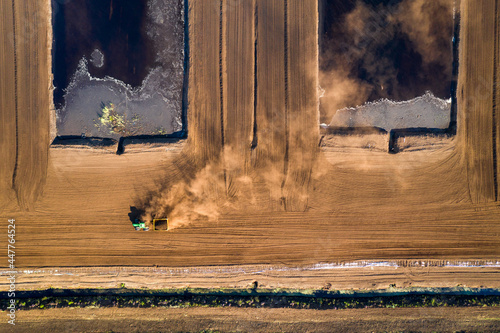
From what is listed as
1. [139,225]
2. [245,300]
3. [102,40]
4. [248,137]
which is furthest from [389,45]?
[139,225]

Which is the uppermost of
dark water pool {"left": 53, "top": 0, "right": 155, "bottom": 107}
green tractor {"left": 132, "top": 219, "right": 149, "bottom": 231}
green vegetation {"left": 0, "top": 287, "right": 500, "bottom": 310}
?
dark water pool {"left": 53, "top": 0, "right": 155, "bottom": 107}

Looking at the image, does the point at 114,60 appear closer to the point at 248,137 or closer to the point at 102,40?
the point at 102,40

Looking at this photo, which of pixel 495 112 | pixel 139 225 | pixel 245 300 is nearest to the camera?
pixel 139 225

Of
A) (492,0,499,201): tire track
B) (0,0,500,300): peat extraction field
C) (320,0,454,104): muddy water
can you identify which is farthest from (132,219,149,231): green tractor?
(492,0,499,201): tire track

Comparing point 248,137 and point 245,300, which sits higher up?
point 248,137

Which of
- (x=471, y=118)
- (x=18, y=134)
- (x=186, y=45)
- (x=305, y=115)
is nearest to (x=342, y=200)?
(x=305, y=115)

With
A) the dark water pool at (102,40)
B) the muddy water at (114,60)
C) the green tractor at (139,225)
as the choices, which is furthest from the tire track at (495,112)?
the green tractor at (139,225)

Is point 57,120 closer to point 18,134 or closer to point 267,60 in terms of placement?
point 18,134

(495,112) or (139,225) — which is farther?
(495,112)

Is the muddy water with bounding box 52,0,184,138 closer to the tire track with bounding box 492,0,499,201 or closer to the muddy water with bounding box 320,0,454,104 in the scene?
the muddy water with bounding box 320,0,454,104
